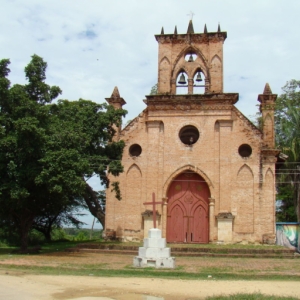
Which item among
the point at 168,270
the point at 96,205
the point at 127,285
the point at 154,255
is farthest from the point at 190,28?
the point at 127,285

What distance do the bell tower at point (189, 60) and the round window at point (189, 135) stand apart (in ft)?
7.04

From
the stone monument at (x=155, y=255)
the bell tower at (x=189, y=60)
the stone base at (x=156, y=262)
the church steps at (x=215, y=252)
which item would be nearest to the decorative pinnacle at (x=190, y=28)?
the bell tower at (x=189, y=60)

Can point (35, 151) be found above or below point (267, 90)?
below

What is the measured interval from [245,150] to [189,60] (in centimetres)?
639

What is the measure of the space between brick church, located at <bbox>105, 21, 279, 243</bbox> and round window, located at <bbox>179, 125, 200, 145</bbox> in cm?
6

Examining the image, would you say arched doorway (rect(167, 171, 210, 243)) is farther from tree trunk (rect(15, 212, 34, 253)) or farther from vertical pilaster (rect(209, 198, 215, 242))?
tree trunk (rect(15, 212, 34, 253))

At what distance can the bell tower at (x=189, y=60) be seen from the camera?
27.3 m

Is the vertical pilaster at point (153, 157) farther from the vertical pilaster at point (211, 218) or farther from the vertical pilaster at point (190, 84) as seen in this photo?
the vertical pilaster at point (211, 218)

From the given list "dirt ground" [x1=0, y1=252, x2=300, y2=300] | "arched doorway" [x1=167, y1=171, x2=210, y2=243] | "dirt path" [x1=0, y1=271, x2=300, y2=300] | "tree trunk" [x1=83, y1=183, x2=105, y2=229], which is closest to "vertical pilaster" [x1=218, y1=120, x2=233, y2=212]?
"arched doorway" [x1=167, y1=171, x2=210, y2=243]

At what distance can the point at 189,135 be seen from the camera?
91.5 ft

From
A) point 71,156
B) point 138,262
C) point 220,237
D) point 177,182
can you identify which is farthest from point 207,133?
point 138,262

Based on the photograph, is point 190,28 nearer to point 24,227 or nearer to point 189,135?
point 189,135

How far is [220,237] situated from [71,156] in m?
10.2

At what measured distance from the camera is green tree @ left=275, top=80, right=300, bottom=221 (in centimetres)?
3123
